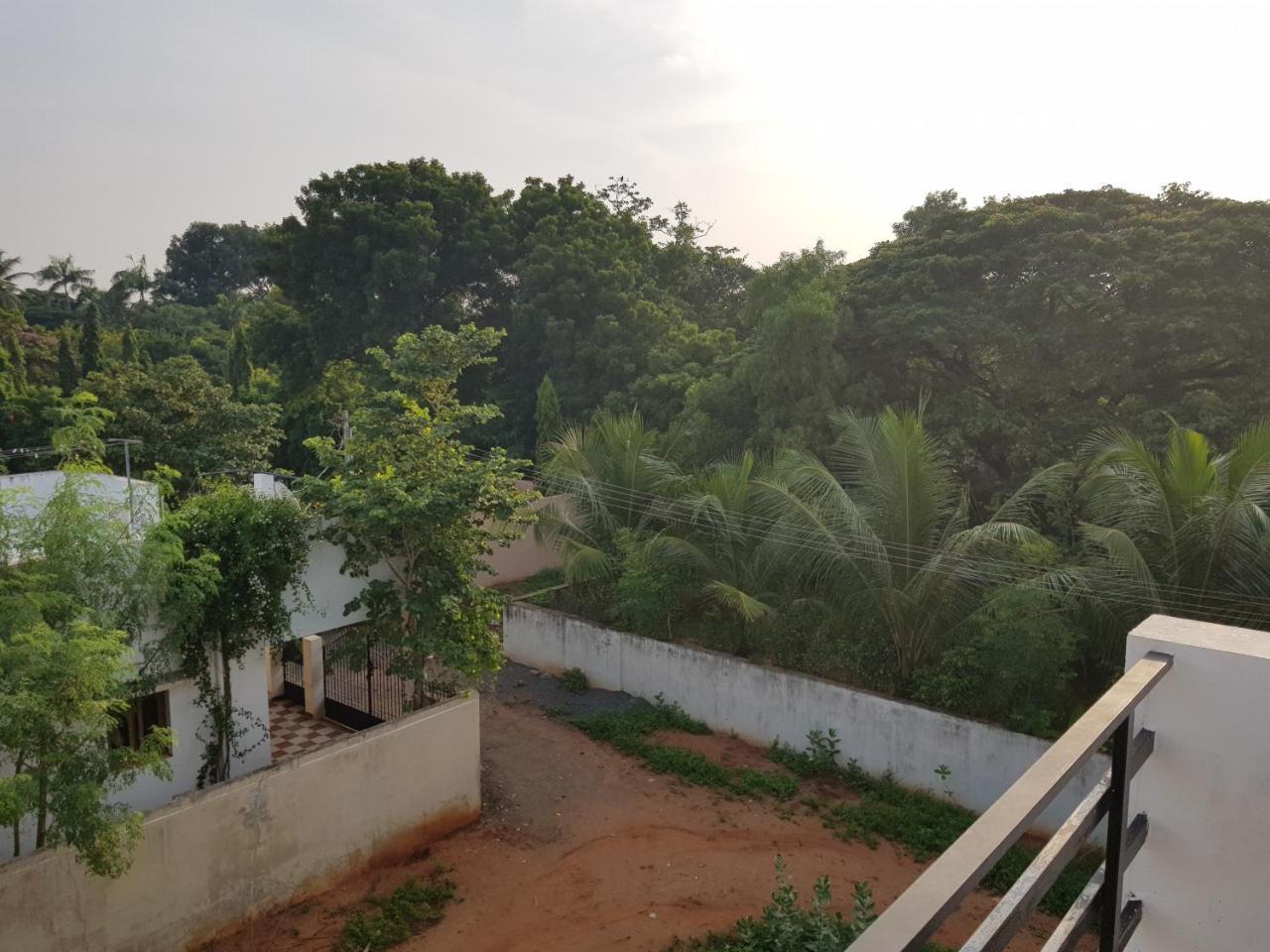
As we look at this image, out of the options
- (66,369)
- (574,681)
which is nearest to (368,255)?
(66,369)

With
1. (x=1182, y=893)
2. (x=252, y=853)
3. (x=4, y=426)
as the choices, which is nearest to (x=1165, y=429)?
(x=1182, y=893)

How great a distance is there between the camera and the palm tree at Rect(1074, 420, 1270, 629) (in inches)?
309

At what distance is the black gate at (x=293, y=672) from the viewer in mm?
11055

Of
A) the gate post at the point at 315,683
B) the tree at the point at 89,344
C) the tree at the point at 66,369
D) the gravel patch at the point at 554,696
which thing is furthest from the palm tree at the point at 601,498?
the tree at the point at 66,369

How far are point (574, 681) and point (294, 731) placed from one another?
3.87 meters

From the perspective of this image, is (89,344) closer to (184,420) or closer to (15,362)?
(15,362)

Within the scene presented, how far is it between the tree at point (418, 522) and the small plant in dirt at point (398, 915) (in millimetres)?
1899

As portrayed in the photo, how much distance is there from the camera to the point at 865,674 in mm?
10297

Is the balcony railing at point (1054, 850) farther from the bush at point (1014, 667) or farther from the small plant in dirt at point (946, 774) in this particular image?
the small plant in dirt at point (946, 774)

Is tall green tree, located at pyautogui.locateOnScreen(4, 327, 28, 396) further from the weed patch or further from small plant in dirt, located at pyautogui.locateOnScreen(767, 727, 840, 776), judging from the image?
the weed patch

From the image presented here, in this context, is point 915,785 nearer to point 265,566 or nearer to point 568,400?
point 265,566

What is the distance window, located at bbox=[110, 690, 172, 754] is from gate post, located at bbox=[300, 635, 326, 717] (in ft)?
9.28

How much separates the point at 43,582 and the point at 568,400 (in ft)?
49.2

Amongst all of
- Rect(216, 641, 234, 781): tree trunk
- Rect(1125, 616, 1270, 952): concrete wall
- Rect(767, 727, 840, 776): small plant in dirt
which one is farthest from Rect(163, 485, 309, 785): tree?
Rect(1125, 616, 1270, 952): concrete wall
